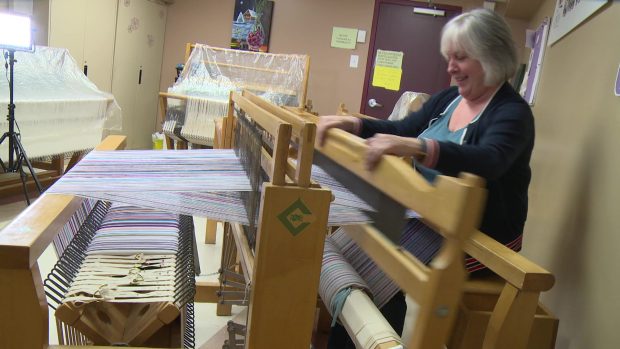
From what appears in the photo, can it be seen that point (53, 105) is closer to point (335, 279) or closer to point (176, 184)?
point (176, 184)

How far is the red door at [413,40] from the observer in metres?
5.29

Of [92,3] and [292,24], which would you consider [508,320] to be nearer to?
[92,3]

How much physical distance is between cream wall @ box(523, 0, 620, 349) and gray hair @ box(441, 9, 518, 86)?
0.28 meters

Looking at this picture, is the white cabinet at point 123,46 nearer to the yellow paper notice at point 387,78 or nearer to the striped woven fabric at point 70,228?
the yellow paper notice at point 387,78

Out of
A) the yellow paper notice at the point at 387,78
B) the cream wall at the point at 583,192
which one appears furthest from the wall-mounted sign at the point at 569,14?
the yellow paper notice at the point at 387,78

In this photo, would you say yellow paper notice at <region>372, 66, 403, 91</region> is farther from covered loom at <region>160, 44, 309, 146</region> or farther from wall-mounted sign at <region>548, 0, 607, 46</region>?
wall-mounted sign at <region>548, 0, 607, 46</region>

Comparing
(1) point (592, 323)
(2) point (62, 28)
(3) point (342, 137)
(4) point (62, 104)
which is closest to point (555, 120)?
(1) point (592, 323)

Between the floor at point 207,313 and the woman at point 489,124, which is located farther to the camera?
the floor at point 207,313

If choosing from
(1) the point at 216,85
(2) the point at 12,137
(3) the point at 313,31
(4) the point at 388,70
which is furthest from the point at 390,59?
(2) the point at 12,137

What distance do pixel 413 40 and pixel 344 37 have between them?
0.72m

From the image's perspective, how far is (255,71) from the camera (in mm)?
4684

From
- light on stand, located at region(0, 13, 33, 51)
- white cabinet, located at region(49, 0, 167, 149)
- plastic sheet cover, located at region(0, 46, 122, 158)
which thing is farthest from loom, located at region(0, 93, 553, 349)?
white cabinet, located at region(49, 0, 167, 149)

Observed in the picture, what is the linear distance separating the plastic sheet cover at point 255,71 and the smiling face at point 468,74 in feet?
10.7

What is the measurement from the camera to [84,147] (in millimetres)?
3686
